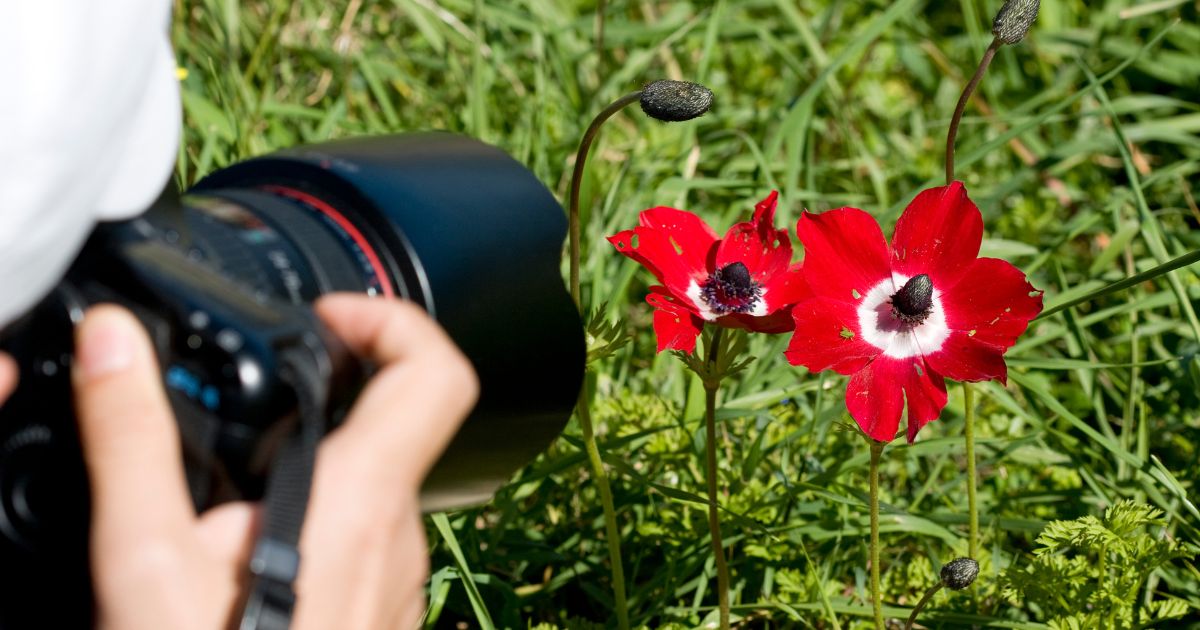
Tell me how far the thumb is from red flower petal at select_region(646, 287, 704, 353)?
1.24 ft

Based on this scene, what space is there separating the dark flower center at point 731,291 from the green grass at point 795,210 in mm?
186

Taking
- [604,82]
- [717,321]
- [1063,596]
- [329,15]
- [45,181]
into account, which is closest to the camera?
[45,181]

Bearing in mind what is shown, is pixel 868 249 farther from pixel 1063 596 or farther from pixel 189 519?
pixel 189 519

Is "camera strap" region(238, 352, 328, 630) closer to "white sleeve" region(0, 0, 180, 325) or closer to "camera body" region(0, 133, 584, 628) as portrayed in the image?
"camera body" region(0, 133, 584, 628)

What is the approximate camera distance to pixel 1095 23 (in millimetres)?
1974

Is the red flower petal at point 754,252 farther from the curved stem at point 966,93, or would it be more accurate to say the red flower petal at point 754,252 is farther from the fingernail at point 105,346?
the fingernail at point 105,346

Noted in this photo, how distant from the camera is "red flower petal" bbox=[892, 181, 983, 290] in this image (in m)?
0.90

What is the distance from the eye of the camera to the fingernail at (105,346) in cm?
61

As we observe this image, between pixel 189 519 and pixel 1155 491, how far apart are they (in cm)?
94

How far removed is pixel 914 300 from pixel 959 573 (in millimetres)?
192

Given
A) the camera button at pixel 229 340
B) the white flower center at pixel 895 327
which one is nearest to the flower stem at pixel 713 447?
the white flower center at pixel 895 327

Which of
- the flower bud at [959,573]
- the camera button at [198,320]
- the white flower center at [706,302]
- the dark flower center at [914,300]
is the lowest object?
the camera button at [198,320]

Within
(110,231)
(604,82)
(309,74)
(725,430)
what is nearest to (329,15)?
(309,74)

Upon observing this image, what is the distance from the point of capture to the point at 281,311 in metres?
0.68
